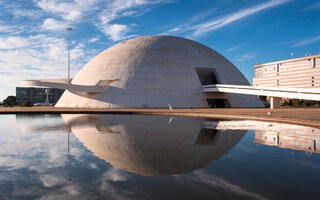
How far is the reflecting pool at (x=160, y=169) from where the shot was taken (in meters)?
4.55

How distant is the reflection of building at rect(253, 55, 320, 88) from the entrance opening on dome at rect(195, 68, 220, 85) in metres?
92.2

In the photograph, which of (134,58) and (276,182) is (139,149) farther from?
(134,58)

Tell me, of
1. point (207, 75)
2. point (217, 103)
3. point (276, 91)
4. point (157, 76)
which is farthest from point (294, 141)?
point (207, 75)

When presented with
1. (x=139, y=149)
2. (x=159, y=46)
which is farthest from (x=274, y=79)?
(x=139, y=149)

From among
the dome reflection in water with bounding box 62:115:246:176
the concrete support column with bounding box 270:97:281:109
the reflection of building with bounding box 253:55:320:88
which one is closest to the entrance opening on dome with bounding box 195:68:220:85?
the concrete support column with bounding box 270:97:281:109

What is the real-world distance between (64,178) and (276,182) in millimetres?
4639

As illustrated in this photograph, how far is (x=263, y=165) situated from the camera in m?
6.32

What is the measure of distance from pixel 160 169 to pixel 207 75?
38411 millimetres

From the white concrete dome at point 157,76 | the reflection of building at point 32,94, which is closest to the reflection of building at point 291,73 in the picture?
the white concrete dome at point 157,76

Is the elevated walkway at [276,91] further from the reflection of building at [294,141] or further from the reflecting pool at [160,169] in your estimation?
the reflecting pool at [160,169]

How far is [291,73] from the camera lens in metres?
123

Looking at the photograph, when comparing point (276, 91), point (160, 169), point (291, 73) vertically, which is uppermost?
point (291, 73)

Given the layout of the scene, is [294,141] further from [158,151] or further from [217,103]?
[217,103]

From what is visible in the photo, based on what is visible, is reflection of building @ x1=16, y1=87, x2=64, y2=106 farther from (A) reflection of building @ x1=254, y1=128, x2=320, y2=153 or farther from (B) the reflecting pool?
(A) reflection of building @ x1=254, y1=128, x2=320, y2=153
